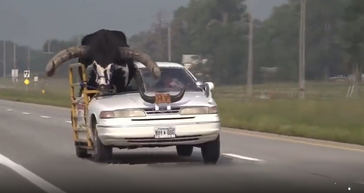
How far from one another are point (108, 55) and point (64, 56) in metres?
0.78

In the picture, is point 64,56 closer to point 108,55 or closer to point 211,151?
point 108,55

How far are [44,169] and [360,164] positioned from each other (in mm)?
5341

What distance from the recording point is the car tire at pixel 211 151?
14430 millimetres

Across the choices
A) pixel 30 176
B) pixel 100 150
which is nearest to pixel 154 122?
pixel 100 150

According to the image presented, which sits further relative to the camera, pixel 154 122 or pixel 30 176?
pixel 154 122

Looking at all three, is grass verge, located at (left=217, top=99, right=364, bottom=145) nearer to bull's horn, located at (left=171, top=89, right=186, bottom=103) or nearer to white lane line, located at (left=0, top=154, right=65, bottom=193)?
bull's horn, located at (left=171, top=89, right=186, bottom=103)

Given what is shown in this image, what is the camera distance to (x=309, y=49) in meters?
127

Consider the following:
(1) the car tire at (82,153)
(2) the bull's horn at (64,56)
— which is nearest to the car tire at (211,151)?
(1) the car tire at (82,153)

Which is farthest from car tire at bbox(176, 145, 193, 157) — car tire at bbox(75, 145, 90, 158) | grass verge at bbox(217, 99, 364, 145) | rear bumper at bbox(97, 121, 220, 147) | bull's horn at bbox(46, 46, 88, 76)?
grass verge at bbox(217, 99, 364, 145)

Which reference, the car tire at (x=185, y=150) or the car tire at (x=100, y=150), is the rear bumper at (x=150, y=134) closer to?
the car tire at (x=100, y=150)

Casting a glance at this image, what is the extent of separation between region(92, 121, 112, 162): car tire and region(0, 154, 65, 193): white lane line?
128 centimetres

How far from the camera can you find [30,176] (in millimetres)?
13016

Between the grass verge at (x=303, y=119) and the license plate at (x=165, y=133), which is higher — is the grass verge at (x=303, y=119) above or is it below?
below

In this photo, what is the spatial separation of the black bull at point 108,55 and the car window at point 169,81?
22 centimetres
